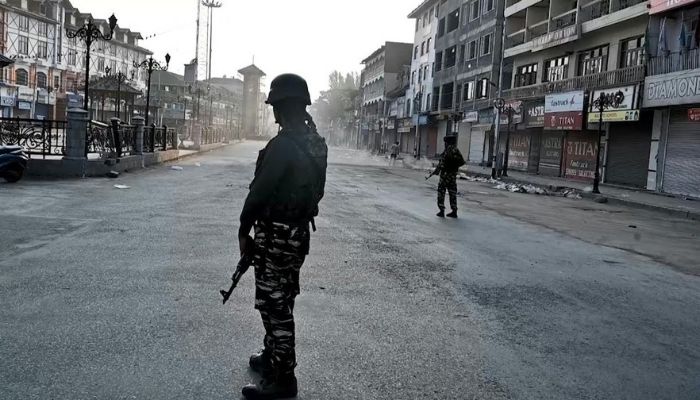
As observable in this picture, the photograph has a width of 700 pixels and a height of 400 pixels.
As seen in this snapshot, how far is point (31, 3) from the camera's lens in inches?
2250

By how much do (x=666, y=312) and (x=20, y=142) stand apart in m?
15.5

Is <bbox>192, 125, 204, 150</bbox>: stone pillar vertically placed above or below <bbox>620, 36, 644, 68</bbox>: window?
below

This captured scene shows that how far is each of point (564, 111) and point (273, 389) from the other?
27178 millimetres

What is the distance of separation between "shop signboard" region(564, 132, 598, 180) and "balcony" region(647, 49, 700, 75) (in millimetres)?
5162

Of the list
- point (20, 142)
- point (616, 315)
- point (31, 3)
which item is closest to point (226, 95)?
point (31, 3)

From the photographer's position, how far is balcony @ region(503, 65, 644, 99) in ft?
77.0

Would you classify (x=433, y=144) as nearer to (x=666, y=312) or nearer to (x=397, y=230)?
(x=397, y=230)

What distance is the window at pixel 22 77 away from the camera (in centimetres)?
5531

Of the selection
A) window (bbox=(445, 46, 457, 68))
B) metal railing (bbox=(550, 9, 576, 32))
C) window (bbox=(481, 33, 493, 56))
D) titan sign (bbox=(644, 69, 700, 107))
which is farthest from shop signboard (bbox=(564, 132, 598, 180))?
window (bbox=(445, 46, 457, 68))

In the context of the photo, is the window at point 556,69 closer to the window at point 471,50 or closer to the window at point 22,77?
the window at point 471,50

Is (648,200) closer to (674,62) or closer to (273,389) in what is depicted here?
(674,62)

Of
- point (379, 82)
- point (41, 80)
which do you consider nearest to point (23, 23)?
point (41, 80)

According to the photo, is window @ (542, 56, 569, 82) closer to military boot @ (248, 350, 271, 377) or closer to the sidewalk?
the sidewalk

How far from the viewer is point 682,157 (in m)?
21.4
